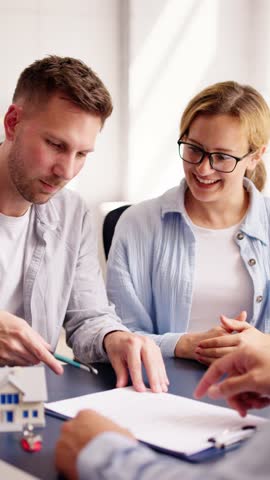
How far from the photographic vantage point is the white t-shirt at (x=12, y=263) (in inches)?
77.8

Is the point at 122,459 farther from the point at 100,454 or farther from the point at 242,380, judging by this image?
the point at 242,380

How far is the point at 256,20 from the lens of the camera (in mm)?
4324

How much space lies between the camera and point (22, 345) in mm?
1457

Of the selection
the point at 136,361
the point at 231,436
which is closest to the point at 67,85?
the point at 136,361

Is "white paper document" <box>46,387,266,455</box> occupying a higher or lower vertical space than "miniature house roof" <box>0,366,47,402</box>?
lower

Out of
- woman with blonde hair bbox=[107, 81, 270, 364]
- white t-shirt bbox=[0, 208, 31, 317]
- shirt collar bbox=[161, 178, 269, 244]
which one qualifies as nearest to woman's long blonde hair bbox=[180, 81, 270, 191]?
woman with blonde hair bbox=[107, 81, 270, 364]

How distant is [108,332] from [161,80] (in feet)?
9.00

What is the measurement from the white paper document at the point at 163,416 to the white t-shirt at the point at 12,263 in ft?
1.91

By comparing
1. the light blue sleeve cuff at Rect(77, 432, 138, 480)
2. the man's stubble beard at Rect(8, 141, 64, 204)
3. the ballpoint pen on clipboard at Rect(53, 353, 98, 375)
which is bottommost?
the ballpoint pen on clipboard at Rect(53, 353, 98, 375)

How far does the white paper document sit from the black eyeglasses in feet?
3.25

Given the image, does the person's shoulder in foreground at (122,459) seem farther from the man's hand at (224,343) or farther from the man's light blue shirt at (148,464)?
the man's hand at (224,343)

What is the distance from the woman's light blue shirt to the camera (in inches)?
90.4

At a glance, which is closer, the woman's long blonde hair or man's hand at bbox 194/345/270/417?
man's hand at bbox 194/345/270/417

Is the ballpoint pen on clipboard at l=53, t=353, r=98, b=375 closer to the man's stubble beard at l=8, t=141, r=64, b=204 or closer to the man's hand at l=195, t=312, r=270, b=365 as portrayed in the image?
the man's hand at l=195, t=312, r=270, b=365
